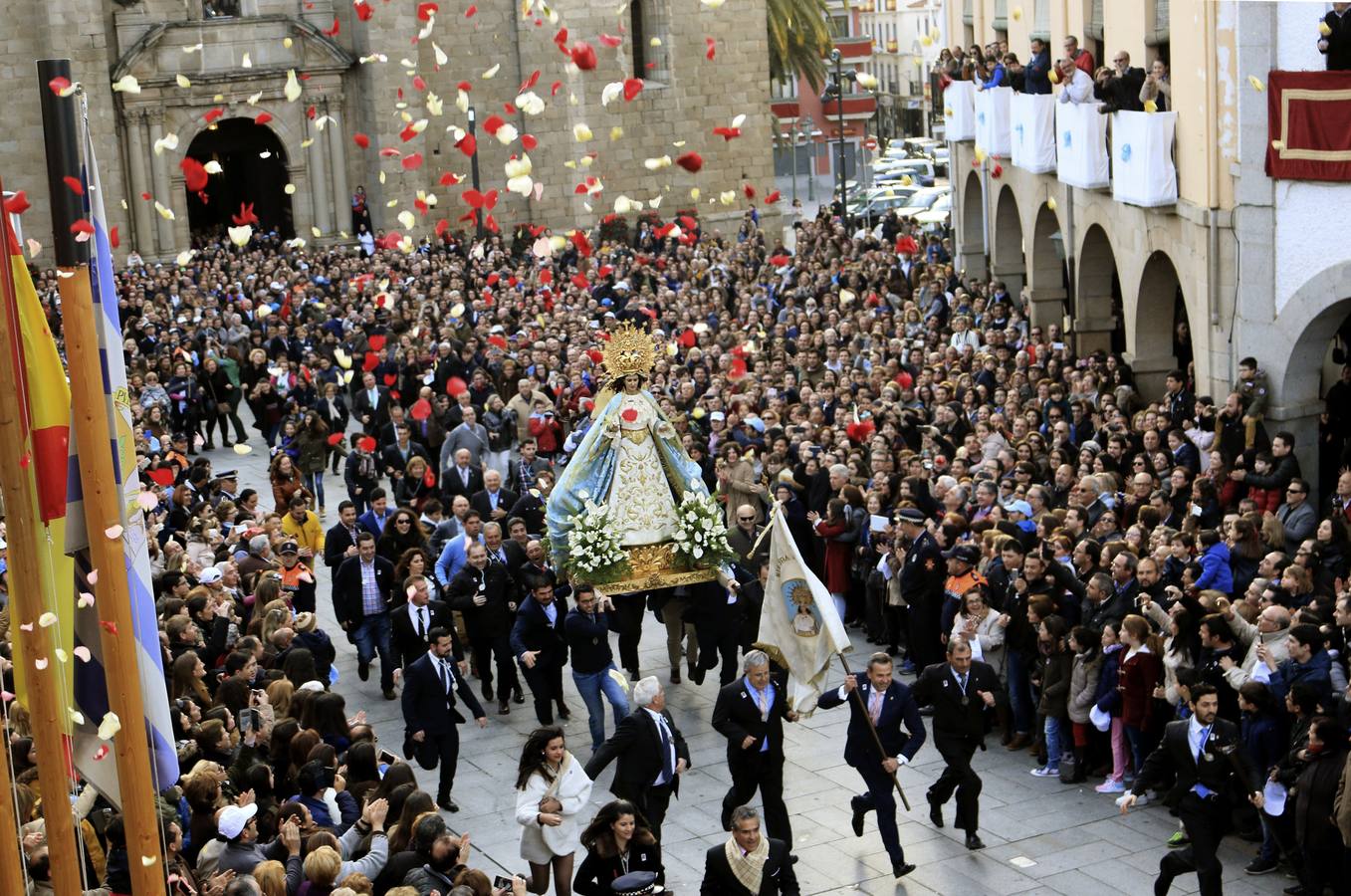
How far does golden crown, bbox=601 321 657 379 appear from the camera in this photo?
16812mm

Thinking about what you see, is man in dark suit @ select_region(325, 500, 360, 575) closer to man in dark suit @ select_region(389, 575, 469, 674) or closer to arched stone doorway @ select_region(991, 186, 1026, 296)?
man in dark suit @ select_region(389, 575, 469, 674)

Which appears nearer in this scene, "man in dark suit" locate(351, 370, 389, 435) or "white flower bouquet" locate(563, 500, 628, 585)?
A: "white flower bouquet" locate(563, 500, 628, 585)

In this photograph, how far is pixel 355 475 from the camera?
20891 millimetres

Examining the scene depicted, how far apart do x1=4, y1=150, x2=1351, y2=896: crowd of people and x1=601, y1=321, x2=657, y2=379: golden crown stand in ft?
5.26

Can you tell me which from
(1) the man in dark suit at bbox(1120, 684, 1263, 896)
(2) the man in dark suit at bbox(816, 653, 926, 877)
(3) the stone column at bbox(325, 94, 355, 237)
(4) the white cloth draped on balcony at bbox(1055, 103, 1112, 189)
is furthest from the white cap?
(3) the stone column at bbox(325, 94, 355, 237)

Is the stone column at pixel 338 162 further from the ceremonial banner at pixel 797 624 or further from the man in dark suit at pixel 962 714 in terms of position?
the man in dark suit at pixel 962 714

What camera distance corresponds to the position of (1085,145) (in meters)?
23.2

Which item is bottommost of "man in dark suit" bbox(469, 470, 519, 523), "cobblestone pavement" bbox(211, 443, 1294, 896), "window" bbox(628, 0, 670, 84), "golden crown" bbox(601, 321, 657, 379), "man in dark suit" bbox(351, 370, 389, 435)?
"cobblestone pavement" bbox(211, 443, 1294, 896)

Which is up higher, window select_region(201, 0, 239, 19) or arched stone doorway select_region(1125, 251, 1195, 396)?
window select_region(201, 0, 239, 19)

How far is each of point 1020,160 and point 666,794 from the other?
51.8 ft

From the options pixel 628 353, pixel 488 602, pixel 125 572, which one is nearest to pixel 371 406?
pixel 628 353

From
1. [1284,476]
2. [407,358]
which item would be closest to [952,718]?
[1284,476]

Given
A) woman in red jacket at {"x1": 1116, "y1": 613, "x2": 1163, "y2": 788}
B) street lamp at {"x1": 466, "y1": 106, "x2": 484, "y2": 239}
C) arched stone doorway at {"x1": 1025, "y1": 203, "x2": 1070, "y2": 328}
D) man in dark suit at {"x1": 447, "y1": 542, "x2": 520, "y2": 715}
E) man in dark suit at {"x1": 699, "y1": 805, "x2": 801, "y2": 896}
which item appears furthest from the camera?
street lamp at {"x1": 466, "y1": 106, "x2": 484, "y2": 239}

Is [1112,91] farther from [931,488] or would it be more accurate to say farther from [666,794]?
[666,794]
